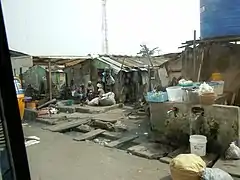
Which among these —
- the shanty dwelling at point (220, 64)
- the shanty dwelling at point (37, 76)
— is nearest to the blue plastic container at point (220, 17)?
the shanty dwelling at point (220, 64)

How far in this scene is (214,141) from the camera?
5.24 metres

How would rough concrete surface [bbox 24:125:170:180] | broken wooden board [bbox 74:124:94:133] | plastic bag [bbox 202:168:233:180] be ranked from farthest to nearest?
broken wooden board [bbox 74:124:94:133], rough concrete surface [bbox 24:125:170:180], plastic bag [bbox 202:168:233:180]

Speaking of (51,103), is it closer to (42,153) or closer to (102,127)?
(102,127)

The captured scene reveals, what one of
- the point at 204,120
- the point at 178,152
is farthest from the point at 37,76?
the point at 204,120

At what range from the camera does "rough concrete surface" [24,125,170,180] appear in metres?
4.55

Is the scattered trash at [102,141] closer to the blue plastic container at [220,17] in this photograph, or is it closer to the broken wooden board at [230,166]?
the broken wooden board at [230,166]

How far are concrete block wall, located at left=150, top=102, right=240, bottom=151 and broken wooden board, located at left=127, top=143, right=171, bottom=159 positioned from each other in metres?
0.42

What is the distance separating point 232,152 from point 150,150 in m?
1.69

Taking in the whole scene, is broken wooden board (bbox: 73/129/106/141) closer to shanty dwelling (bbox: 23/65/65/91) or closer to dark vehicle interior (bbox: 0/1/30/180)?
dark vehicle interior (bbox: 0/1/30/180)

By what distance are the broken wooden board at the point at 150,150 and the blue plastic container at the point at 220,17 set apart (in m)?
3.12

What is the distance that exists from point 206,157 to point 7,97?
466 cm

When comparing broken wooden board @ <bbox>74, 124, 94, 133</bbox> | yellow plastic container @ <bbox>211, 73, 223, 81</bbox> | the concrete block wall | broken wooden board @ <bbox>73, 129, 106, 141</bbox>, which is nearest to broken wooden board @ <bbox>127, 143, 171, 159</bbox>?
the concrete block wall

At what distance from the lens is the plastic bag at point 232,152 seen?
186 inches

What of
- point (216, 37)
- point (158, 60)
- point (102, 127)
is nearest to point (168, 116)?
point (216, 37)
